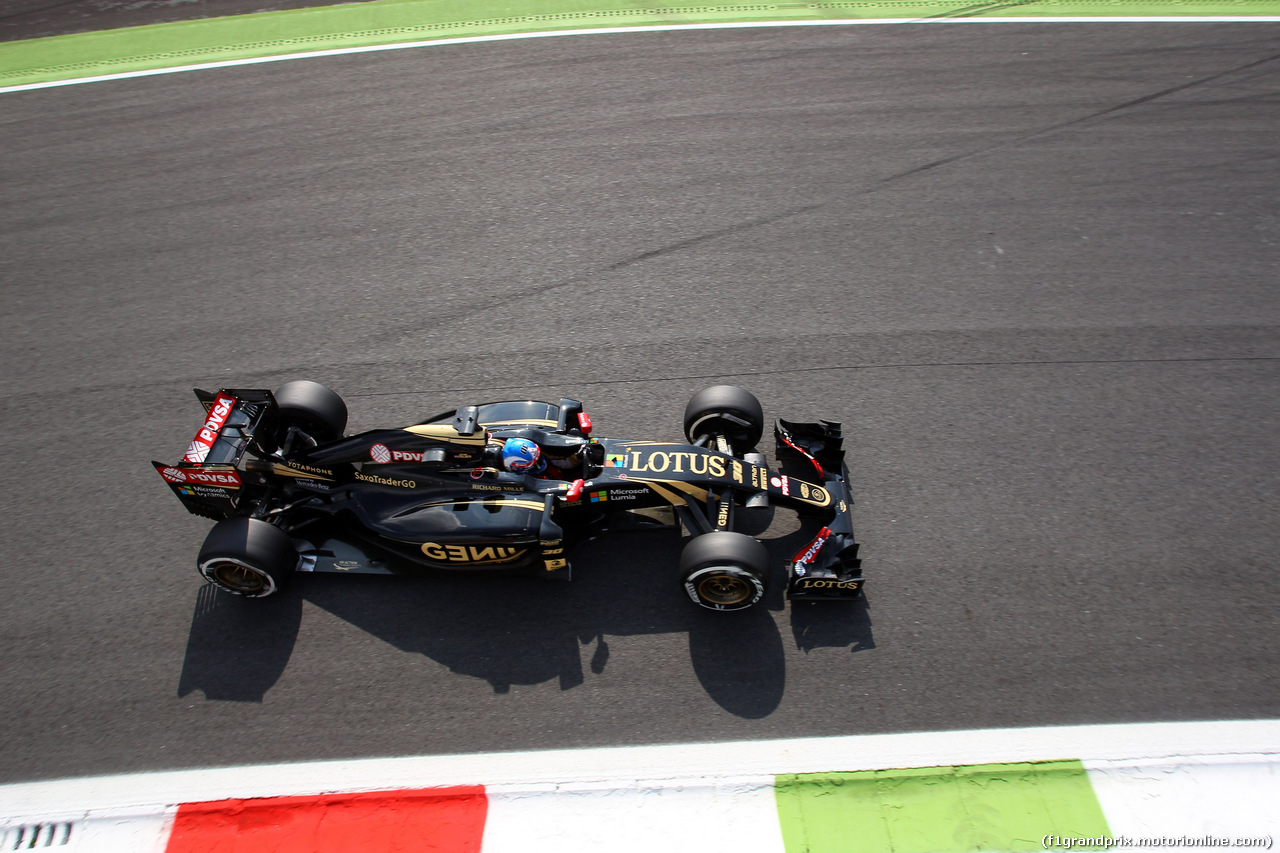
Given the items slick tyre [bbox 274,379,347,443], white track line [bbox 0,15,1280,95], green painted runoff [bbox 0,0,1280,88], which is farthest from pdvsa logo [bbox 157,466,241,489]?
green painted runoff [bbox 0,0,1280,88]

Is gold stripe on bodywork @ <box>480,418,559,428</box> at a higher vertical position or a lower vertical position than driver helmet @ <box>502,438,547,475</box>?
higher

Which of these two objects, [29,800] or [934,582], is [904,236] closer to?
[934,582]

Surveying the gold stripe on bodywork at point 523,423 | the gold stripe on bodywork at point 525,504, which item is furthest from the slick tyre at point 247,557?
the gold stripe on bodywork at point 523,423

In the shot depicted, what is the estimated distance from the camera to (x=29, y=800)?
525cm

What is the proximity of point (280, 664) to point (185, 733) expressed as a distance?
73cm

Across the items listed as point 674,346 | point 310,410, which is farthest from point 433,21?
point 310,410

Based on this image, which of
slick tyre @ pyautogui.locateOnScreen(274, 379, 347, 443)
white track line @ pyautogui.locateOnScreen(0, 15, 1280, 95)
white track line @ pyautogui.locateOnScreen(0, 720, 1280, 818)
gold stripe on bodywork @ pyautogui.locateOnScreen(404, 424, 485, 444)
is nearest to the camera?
white track line @ pyautogui.locateOnScreen(0, 720, 1280, 818)

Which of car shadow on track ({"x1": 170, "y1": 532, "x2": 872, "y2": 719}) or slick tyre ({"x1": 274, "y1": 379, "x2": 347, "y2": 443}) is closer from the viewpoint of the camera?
car shadow on track ({"x1": 170, "y1": 532, "x2": 872, "y2": 719})

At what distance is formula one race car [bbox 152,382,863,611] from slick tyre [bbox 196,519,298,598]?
10 mm

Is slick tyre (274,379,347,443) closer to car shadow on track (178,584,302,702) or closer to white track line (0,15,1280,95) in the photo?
car shadow on track (178,584,302,702)

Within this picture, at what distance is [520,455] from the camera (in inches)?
229

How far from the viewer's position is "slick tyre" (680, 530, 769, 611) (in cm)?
556

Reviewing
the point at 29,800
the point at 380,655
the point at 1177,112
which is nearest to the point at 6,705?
the point at 29,800

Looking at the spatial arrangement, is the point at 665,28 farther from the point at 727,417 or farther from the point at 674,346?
the point at 727,417
